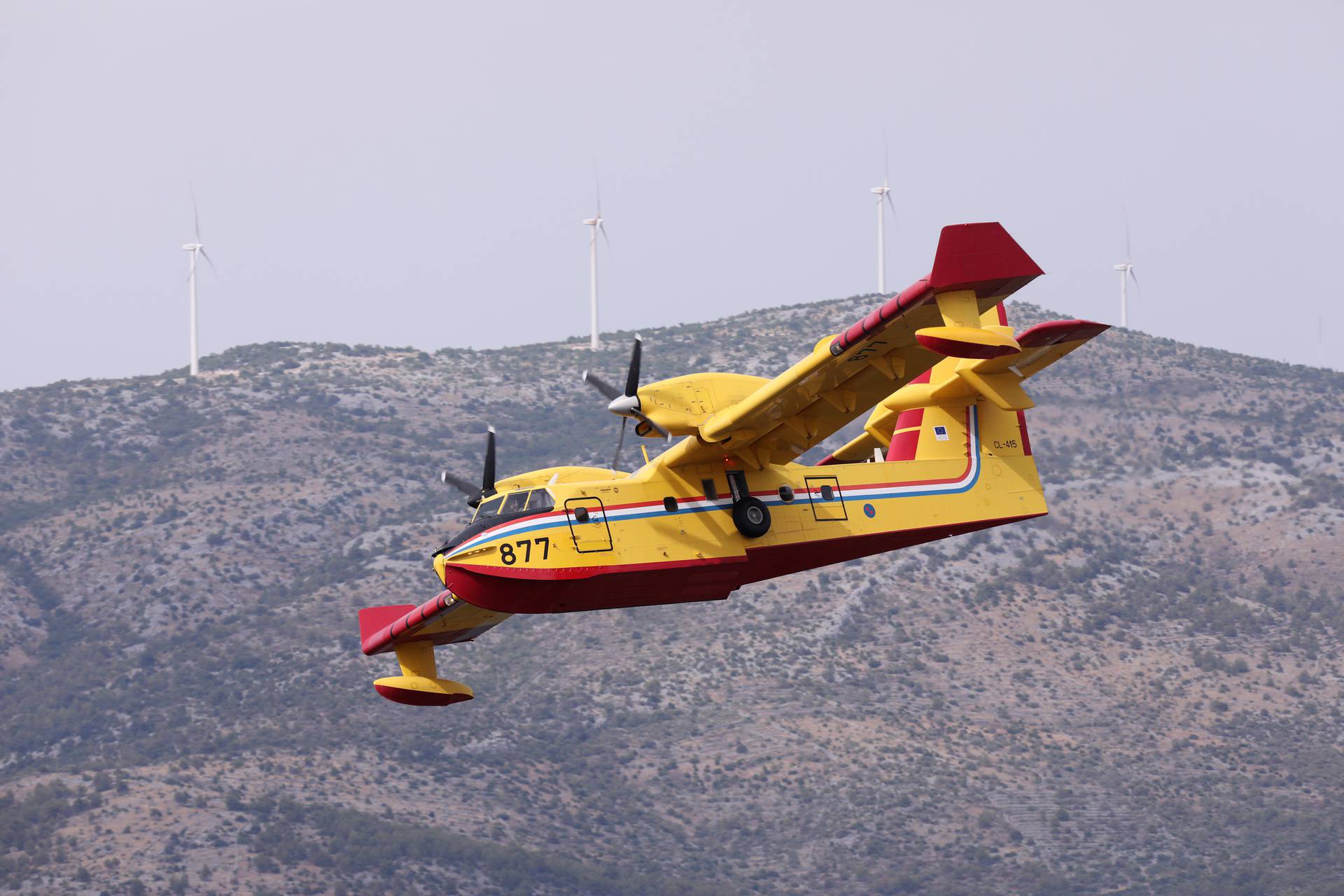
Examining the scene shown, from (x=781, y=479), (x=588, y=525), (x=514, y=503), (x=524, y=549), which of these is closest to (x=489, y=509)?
(x=514, y=503)

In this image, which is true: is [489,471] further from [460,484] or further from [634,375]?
[634,375]

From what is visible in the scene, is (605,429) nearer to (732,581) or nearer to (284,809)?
(284,809)

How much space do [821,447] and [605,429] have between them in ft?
66.5

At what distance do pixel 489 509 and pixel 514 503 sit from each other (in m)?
0.67

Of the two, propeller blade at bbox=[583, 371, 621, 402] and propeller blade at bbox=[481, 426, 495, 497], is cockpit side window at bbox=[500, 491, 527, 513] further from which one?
propeller blade at bbox=[583, 371, 621, 402]

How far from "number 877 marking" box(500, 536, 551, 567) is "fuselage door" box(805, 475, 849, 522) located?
243 inches

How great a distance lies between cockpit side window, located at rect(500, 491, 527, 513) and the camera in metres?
36.9

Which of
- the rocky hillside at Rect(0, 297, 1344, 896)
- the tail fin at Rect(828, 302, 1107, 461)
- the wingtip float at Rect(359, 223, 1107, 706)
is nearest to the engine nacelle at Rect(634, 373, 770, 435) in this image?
the wingtip float at Rect(359, 223, 1107, 706)

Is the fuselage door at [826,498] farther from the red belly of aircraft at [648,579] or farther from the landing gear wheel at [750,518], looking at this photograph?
the landing gear wheel at [750,518]

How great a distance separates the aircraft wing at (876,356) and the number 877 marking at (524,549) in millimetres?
3343

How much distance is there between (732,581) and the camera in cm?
3838

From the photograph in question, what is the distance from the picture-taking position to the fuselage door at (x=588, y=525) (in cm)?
3659

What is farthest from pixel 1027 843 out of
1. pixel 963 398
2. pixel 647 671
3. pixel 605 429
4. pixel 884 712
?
pixel 963 398

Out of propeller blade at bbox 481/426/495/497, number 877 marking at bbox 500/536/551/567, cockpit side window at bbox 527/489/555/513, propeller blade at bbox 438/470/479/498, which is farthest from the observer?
propeller blade at bbox 438/470/479/498
